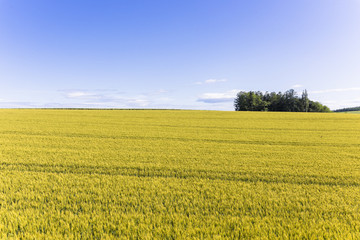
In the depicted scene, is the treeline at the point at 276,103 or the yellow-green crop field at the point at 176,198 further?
the treeline at the point at 276,103

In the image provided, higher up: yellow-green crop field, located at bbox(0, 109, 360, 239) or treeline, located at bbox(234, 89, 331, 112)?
treeline, located at bbox(234, 89, 331, 112)

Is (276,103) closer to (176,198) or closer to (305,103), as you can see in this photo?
(305,103)

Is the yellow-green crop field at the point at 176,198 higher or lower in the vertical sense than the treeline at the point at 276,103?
lower

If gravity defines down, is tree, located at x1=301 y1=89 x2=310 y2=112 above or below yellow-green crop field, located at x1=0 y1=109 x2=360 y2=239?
above

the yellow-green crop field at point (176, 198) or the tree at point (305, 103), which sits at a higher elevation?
the tree at point (305, 103)

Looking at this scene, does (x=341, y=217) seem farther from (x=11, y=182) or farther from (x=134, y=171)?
(x=11, y=182)

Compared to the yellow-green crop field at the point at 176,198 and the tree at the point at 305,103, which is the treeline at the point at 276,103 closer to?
the tree at the point at 305,103

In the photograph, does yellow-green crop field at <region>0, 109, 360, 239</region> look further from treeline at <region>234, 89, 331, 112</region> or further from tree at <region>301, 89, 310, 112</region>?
tree at <region>301, 89, 310, 112</region>

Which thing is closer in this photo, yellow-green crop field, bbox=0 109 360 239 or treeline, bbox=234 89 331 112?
yellow-green crop field, bbox=0 109 360 239

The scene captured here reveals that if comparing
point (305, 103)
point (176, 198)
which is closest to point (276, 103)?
point (305, 103)

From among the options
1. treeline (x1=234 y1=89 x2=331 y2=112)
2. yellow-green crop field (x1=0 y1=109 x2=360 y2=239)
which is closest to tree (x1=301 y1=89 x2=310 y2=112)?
treeline (x1=234 y1=89 x2=331 y2=112)

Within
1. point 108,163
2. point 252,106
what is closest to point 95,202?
point 108,163

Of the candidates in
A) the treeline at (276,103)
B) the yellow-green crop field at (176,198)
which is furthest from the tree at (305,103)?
the yellow-green crop field at (176,198)

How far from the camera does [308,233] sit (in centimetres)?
353
